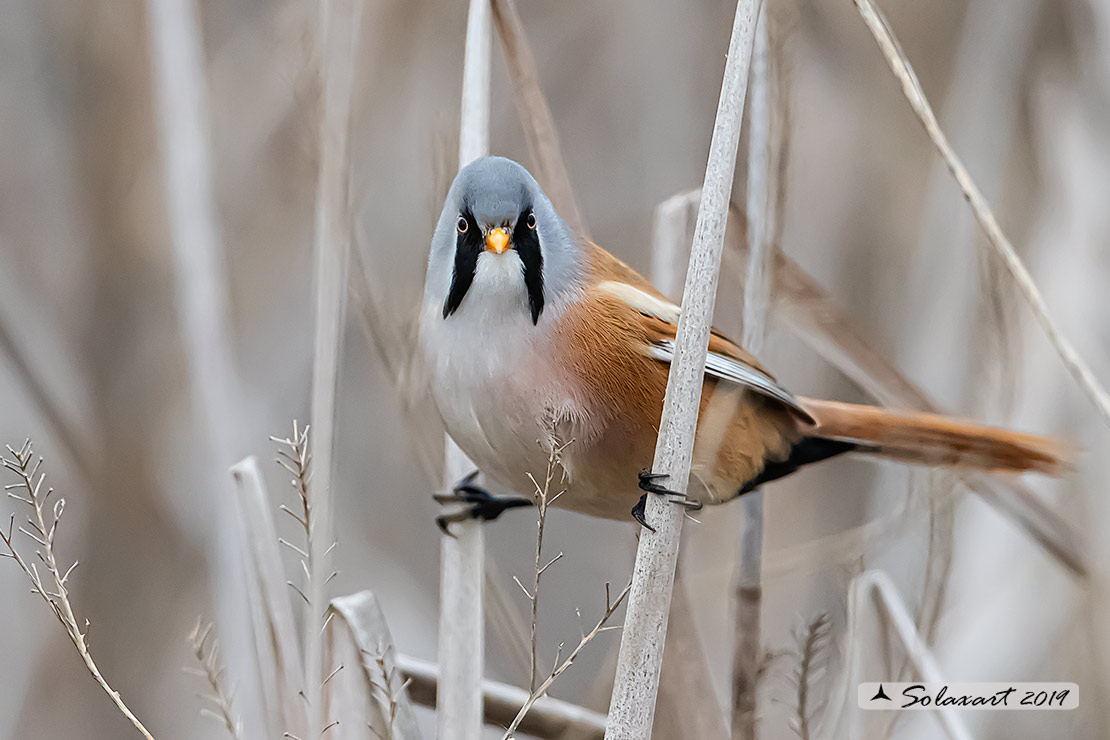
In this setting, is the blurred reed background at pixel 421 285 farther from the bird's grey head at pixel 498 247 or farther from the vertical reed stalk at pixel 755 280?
the bird's grey head at pixel 498 247

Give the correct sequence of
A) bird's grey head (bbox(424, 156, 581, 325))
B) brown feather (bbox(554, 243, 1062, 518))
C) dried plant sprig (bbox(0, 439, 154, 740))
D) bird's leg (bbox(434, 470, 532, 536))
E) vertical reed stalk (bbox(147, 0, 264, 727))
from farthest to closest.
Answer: vertical reed stalk (bbox(147, 0, 264, 727))
bird's leg (bbox(434, 470, 532, 536))
brown feather (bbox(554, 243, 1062, 518))
bird's grey head (bbox(424, 156, 581, 325))
dried plant sprig (bbox(0, 439, 154, 740))

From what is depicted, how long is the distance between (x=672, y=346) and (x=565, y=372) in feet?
0.61

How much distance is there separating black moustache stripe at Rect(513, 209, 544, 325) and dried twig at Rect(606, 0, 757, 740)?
28 cm

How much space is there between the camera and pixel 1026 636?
5.61 feet

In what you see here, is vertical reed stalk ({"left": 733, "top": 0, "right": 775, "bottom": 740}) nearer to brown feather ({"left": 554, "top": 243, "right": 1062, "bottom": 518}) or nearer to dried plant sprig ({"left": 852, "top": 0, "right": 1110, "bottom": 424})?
brown feather ({"left": 554, "top": 243, "right": 1062, "bottom": 518})

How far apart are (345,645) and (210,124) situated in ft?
3.73

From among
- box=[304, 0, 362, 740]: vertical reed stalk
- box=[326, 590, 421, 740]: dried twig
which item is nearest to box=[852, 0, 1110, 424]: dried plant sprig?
box=[304, 0, 362, 740]: vertical reed stalk

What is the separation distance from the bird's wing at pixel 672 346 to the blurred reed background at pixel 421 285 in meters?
0.22

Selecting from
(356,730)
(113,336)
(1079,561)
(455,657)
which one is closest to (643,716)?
(455,657)

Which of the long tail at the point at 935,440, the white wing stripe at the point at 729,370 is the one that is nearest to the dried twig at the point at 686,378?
the white wing stripe at the point at 729,370

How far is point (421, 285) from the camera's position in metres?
1.84

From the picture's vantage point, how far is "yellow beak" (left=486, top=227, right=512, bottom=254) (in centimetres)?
119

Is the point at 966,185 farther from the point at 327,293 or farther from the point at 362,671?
the point at 362,671

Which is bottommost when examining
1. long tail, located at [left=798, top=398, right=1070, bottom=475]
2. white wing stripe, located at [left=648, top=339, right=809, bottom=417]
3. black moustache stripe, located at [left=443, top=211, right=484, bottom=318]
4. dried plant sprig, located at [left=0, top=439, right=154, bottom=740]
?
dried plant sprig, located at [left=0, top=439, right=154, bottom=740]
